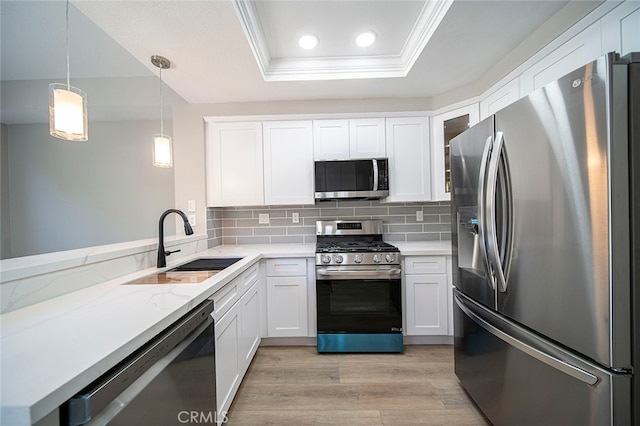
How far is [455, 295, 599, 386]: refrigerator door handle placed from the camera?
868 mm

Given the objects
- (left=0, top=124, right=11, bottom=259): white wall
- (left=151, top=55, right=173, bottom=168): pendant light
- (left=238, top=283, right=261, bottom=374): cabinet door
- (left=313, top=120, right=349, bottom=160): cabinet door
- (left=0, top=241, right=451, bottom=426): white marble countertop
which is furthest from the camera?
(left=0, top=124, right=11, bottom=259): white wall

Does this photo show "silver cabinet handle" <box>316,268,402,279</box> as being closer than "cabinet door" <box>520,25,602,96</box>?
No

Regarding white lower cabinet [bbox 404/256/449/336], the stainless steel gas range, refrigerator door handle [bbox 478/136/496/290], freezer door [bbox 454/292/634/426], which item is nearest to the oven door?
the stainless steel gas range

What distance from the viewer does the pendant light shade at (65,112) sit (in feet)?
3.78

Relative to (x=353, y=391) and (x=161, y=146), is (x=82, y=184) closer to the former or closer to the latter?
(x=161, y=146)

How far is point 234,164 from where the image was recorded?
101 inches

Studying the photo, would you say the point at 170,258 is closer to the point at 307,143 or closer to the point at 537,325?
the point at 307,143

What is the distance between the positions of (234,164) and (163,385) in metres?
2.09

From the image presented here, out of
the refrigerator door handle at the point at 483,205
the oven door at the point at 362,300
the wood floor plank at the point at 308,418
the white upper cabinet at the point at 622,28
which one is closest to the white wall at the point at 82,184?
the oven door at the point at 362,300

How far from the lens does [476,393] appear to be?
1491 millimetres

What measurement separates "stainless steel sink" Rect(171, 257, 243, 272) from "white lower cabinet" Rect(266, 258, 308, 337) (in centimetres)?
44

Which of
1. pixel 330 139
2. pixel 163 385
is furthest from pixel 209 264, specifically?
pixel 330 139

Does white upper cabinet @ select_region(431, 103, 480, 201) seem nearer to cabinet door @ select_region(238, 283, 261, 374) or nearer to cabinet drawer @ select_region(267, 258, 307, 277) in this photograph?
cabinet drawer @ select_region(267, 258, 307, 277)

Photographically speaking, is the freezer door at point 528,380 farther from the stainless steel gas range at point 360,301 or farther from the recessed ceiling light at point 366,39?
the recessed ceiling light at point 366,39
